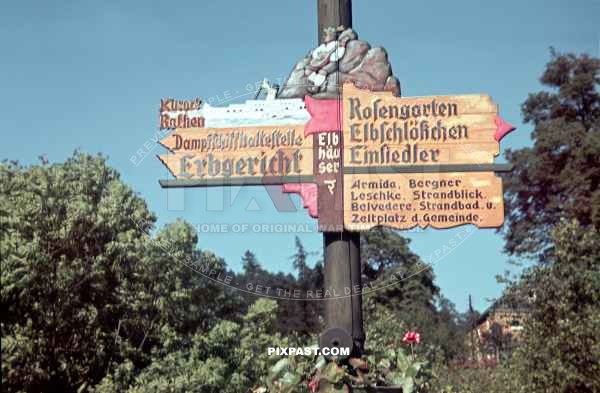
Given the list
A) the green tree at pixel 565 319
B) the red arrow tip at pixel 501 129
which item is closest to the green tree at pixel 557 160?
the green tree at pixel 565 319

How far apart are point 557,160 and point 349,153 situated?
809 inches

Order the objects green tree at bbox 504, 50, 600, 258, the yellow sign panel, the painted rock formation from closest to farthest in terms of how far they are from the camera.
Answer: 1. the yellow sign panel
2. the painted rock formation
3. green tree at bbox 504, 50, 600, 258

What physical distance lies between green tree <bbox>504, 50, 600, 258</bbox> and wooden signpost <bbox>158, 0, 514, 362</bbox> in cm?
1745

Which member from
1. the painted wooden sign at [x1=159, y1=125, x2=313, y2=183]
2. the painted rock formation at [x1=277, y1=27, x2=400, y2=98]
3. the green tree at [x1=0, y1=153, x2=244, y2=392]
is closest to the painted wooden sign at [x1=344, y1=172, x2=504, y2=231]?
the painted wooden sign at [x1=159, y1=125, x2=313, y2=183]

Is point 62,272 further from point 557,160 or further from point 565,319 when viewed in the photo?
point 557,160

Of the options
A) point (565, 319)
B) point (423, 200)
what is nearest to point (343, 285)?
point (423, 200)

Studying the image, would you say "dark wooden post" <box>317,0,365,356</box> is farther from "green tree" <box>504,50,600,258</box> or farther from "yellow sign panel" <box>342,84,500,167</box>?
"green tree" <box>504,50,600,258</box>

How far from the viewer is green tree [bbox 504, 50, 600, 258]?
26.3m

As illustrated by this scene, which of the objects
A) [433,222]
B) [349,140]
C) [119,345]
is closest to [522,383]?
[433,222]

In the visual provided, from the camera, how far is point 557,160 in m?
28.0

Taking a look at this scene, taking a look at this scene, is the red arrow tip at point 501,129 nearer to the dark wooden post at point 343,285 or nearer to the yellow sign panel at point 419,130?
the yellow sign panel at point 419,130

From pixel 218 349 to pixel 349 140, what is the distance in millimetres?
2891

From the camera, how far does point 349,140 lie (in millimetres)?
8984

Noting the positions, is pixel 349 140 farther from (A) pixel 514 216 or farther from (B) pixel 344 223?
(A) pixel 514 216
